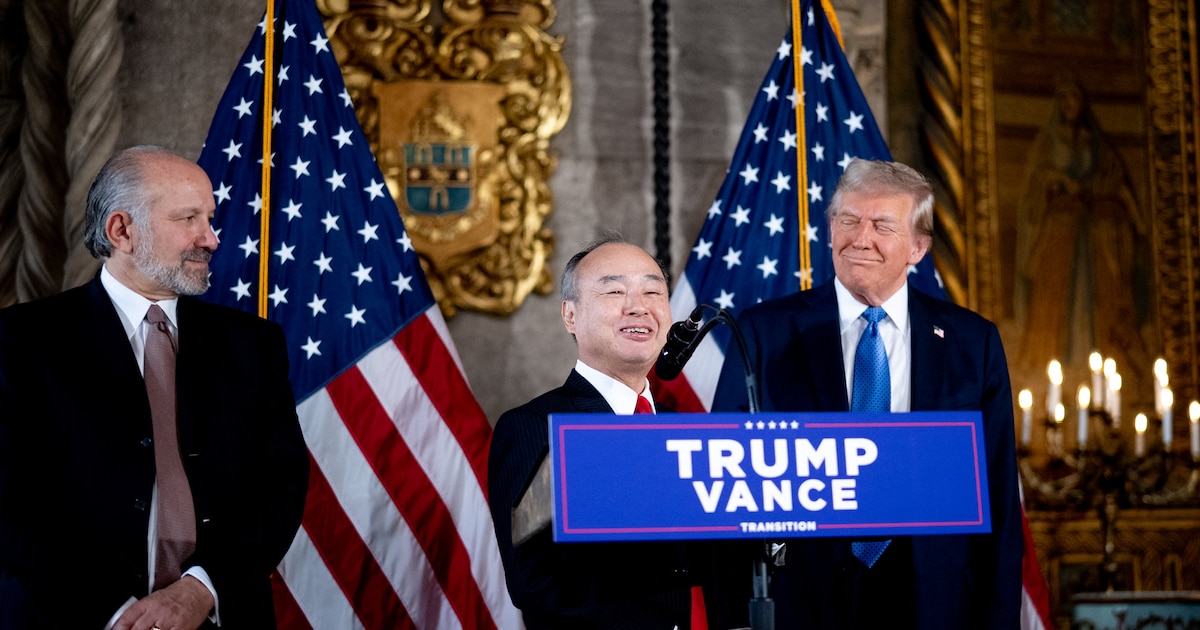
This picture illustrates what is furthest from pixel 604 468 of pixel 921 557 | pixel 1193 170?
pixel 1193 170

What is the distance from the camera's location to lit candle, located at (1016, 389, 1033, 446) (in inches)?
186

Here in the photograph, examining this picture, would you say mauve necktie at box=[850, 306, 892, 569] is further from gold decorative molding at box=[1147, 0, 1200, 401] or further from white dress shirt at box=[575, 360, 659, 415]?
gold decorative molding at box=[1147, 0, 1200, 401]

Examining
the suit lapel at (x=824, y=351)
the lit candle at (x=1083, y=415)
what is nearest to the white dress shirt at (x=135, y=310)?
the suit lapel at (x=824, y=351)

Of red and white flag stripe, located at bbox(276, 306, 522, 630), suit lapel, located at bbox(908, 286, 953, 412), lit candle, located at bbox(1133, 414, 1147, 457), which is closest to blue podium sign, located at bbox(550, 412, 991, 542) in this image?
suit lapel, located at bbox(908, 286, 953, 412)

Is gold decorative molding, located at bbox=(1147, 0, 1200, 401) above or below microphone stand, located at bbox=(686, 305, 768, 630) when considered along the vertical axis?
above

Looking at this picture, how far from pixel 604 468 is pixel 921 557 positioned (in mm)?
1158

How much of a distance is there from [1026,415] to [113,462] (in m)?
3.35

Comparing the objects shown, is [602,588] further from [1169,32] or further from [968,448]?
[1169,32]

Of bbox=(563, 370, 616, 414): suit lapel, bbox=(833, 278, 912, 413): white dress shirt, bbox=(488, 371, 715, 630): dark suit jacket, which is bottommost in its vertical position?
bbox=(488, 371, 715, 630): dark suit jacket

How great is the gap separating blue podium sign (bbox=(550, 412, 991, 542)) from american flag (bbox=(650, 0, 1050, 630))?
1.95 meters

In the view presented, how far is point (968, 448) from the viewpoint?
7.20ft

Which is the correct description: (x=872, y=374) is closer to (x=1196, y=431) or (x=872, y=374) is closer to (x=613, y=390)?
(x=613, y=390)

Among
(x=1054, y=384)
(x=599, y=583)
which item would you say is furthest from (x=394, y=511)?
(x=1054, y=384)

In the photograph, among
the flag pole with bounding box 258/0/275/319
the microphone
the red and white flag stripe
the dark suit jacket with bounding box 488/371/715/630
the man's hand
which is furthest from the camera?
the flag pole with bounding box 258/0/275/319
